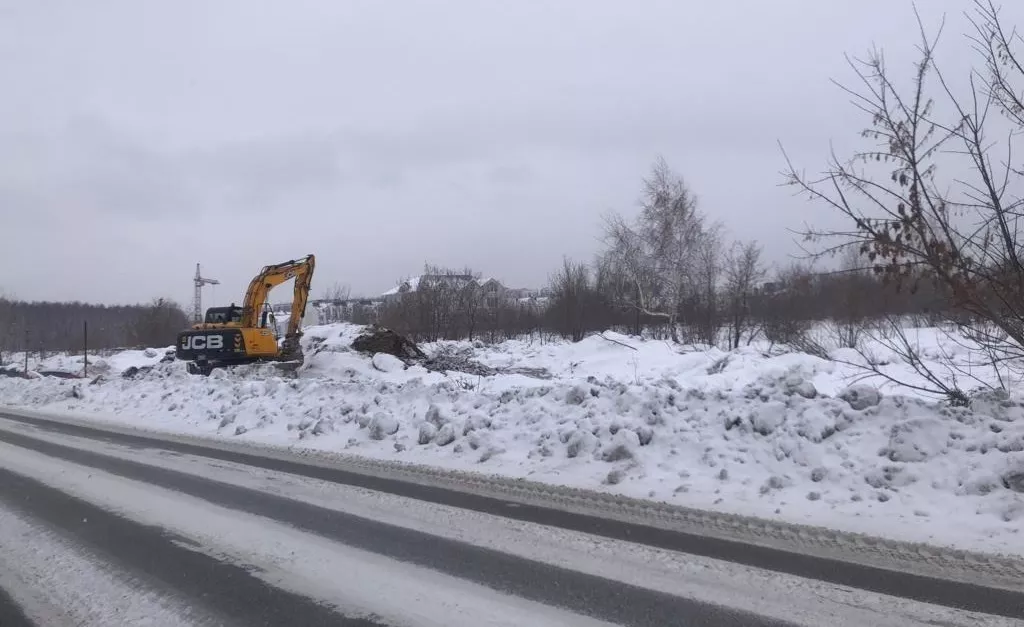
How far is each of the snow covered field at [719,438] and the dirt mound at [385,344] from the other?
9107 mm

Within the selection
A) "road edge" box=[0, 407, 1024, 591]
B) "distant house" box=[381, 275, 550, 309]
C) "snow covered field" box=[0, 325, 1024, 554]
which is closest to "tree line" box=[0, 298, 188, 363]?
"distant house" box=[381, 275, 550, 309]

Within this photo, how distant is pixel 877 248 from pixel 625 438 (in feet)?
11.2

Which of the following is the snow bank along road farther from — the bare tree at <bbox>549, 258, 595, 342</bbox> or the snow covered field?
the bare tree at <bbox>549, 258, 595, 342</bbox>

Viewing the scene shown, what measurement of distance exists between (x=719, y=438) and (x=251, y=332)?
1780cm

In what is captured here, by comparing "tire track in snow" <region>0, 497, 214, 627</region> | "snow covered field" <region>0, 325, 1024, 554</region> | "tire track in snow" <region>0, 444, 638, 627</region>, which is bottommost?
"tire track in snow" <region>0, 497, 214, 627</region>

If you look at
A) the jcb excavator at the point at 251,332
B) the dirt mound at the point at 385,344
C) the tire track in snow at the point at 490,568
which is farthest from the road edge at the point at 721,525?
the dirt mound at the point at 385,344

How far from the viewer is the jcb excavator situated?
21953 millimetres

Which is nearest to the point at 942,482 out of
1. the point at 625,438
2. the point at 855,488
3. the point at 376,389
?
the point at 855,488

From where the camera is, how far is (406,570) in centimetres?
509

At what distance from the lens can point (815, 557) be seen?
5.18 metres

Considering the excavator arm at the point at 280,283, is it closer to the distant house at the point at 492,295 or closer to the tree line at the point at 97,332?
the tree line at the point at 97,332

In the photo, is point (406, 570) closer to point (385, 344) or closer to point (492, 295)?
point (385, 344)

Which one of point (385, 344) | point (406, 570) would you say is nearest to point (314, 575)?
point (406, 570)

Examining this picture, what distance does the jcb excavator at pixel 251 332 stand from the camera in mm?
21953
